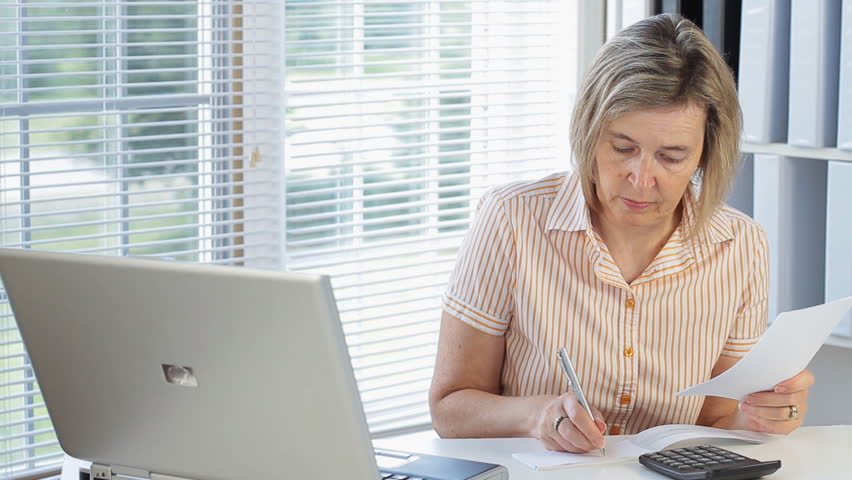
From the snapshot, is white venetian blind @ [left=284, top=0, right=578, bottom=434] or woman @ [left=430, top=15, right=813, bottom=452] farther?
white venetian blind @ [left=284, top=0, right=578, bottom=434]

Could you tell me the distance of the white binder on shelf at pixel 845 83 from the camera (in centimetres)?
209

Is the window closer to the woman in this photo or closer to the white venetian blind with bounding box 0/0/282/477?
the white venetian blind with bounding box 0/0/282/477

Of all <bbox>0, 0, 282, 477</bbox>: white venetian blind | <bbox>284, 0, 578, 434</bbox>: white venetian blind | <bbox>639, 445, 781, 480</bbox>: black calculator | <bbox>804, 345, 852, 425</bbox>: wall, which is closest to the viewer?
<bbox>639, 445, 781, 480</bbox>: black calculator

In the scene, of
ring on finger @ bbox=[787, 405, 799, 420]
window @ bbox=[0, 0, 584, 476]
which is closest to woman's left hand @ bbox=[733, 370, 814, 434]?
ring on finger @ bbox=[787, 405, 799, 420]

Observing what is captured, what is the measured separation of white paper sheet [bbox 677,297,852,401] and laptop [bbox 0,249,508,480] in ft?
1.47

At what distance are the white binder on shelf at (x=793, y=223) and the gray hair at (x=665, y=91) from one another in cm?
60

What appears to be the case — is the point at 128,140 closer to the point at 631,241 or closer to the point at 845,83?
the point at 631,241

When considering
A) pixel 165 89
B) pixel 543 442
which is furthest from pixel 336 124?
pixel 543 442

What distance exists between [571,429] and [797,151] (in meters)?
1.10

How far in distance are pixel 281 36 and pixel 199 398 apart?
1.58 meters

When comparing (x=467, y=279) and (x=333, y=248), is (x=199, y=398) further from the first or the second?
(x=333, y=248)

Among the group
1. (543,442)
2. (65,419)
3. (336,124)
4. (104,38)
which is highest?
(104,38)

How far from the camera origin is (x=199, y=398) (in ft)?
3.56

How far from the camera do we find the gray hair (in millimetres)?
1623
